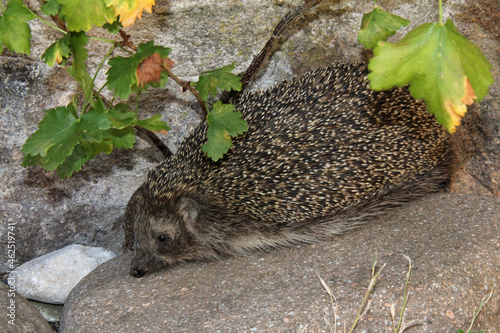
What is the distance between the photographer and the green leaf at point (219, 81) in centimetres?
328

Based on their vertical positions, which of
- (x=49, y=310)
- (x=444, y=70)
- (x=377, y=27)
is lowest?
(x=49, y=310)

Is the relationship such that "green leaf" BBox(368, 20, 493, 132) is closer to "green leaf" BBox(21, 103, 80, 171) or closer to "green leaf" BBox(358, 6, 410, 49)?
"green leaf" BBox(358, 6, 410, 49)

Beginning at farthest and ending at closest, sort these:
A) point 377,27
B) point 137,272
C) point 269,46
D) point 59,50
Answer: point 269,46 < point 137,272 < point 59,50 < point 377,27

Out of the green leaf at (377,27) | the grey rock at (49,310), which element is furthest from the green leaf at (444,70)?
the grey rock at (49,310)

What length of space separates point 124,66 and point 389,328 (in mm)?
2112

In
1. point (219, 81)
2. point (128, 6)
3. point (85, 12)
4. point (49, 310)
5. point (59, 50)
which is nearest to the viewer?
point (128, 6)

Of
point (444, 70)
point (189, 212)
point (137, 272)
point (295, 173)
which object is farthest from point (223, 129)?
point (444, 70)

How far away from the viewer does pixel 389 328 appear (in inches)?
109

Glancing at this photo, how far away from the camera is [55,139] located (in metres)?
2.88

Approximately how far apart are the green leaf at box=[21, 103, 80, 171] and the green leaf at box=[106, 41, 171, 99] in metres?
0.33

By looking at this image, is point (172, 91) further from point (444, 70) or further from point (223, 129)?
point (444, 70)

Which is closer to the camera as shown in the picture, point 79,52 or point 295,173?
point 79,52

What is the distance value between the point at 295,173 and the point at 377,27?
1.17 m

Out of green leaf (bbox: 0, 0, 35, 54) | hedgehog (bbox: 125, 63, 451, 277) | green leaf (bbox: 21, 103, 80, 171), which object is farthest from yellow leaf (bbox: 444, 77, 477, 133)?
green leaf (bbox: 0, 0, 35, 54)
